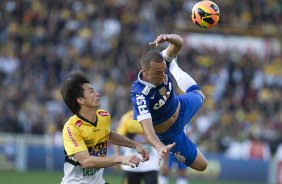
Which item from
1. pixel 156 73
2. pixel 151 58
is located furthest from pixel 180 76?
pixel 151 58

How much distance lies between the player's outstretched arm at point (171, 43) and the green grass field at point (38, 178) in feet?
31.1

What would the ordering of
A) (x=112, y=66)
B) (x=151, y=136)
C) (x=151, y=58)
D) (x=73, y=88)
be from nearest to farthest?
(x=73, y=88) < (x=151, y=136) < (x=151, y=58) < (x=112, y=66)

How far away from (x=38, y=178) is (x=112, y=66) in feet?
21.9

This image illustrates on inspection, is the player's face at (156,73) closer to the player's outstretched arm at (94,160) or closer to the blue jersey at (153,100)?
the blue jersey at (153,100)

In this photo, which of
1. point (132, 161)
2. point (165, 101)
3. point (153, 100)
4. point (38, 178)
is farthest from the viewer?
point (38, 178)

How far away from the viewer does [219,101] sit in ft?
90.6

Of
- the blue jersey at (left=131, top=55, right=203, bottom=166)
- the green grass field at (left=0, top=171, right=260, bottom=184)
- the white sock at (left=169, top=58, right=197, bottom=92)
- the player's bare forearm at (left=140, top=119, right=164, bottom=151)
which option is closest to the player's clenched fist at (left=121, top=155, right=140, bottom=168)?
the player's bare forearm at (left=140, top=119, right=164, bottom=151)

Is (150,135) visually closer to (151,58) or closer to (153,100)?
(153,100)

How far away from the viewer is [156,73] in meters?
10.7

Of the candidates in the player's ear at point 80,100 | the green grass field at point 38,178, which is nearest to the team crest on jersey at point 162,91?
the player's ear at point 80,100

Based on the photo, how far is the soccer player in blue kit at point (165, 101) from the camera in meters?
10.6

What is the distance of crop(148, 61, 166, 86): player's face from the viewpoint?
1059 cm

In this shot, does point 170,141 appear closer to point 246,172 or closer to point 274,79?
point 246,172

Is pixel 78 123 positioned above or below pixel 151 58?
below
